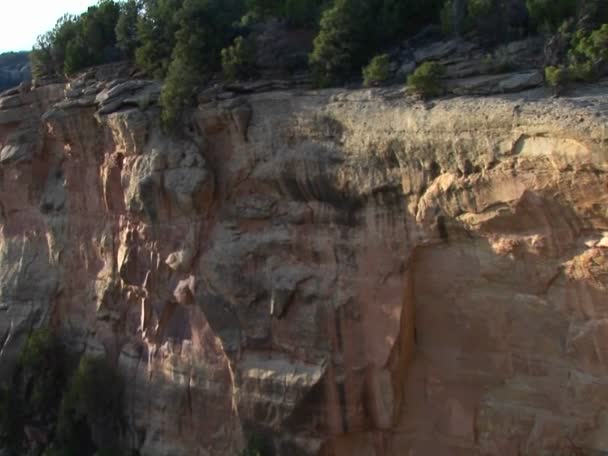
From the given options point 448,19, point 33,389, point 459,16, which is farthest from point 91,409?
point 459,16

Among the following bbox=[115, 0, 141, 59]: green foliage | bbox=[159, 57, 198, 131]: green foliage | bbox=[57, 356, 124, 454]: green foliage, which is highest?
bbox=[115, 0, 141, 59]: green foliage

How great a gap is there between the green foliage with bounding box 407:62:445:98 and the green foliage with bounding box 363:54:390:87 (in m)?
1.39

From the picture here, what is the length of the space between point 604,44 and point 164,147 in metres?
9.77

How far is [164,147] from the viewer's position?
58.5ft

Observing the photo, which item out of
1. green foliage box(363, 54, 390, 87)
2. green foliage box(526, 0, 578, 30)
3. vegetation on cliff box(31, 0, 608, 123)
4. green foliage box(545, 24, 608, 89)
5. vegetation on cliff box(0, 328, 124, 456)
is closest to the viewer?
green foliage box(545, 24, 608, 89)

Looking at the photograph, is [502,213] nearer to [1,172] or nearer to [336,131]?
[336,131]

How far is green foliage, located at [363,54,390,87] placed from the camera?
54.4 feet

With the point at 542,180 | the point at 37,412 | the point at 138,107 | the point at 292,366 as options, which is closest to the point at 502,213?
the point at 542,180

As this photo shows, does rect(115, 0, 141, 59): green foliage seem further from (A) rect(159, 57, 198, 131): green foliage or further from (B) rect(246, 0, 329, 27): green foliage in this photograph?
(A) rect(159, 57, 198, 131): green foliage

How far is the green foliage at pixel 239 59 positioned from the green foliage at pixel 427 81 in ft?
16.4

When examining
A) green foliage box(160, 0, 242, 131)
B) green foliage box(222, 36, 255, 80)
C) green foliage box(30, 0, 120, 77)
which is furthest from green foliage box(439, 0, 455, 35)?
green foliage box(30, 0, 120, 77)

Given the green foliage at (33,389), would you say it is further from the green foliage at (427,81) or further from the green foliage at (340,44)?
the green foliage at (427,81)

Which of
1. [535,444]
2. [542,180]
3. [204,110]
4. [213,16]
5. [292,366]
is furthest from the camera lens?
[213,16]

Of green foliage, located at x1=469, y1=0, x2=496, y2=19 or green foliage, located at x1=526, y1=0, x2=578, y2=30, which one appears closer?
green foliage, located at x1=526, y1=0, x2=578, y2=30
